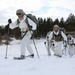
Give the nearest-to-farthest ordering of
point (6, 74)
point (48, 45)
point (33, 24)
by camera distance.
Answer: point (6, 74)
point (33, 24)
point (48, 45)

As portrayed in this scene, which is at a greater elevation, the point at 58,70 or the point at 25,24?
the point at 25,24

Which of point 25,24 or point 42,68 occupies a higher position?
point 25,24

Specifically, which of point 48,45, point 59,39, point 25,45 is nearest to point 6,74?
point 25,45

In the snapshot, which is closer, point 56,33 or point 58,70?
point 58,70

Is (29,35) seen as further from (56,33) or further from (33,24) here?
(56,33)

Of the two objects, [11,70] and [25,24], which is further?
[25,24]

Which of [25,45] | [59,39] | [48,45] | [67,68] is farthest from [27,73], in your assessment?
[48,45]

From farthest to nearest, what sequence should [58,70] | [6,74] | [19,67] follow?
[19,67] → [58,70] → [6,74]

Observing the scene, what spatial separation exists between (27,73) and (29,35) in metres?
3.64

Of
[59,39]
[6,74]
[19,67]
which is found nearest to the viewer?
[6,74]

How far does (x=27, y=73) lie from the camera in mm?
7488

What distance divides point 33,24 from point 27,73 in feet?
11.6

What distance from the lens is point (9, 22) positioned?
37.6 ft

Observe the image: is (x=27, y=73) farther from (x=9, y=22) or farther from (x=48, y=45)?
(x=48, y=45)
